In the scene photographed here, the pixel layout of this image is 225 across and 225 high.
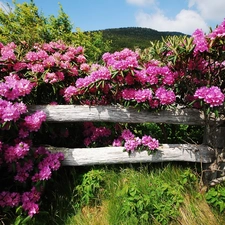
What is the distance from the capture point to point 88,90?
3.44 meters

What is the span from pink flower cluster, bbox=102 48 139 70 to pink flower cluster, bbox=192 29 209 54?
2.19ft

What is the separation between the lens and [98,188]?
3.38 m

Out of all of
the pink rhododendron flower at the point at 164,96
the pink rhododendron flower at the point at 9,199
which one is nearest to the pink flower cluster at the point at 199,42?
the pink rhododendron flower at the point at 164,96

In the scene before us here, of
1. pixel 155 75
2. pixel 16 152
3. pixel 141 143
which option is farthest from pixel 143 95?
pixel 16 152

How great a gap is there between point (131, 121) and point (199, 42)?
3.93 ft

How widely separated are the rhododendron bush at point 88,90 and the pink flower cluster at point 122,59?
12 millimetres

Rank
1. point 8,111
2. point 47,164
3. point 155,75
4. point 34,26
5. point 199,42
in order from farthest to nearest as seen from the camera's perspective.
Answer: point 34,26
point 155,75
point 47,164
point 199,42
point 8,111

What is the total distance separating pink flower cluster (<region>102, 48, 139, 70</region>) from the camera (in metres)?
3.18

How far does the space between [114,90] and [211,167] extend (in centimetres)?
154

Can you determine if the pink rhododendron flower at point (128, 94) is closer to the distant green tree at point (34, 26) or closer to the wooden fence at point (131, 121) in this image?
the wooden fence at point (131, 121)

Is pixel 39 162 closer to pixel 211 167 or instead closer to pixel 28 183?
pixel 28 183

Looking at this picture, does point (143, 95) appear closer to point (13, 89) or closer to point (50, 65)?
point (50, 65)

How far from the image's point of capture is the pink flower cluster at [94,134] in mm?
3893

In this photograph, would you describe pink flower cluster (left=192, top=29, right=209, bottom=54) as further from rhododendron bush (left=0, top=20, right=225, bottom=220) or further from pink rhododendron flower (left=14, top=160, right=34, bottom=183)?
pink rhododendron flower (left=14, top=160, right=34, bottom=183)
